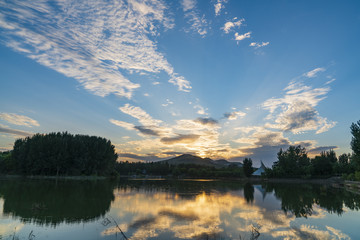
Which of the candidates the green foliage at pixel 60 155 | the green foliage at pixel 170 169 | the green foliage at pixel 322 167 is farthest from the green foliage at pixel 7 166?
the green foliage at pixel 322 167

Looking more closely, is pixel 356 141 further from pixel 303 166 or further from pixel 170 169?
pixel 170 169

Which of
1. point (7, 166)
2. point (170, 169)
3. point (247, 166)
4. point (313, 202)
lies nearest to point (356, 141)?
point (313, 202)

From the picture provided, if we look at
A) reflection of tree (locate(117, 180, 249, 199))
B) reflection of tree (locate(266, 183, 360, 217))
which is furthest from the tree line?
reflection of tree (locate(266, 183, 360, 217))

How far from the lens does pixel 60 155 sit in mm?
79875

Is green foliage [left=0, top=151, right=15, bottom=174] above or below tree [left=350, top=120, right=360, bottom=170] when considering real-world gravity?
below

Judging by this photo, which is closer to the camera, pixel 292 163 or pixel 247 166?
pixel 292 163

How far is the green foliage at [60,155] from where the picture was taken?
263ft

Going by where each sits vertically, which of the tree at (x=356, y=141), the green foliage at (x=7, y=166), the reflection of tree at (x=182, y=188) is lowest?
the reflection of tree at (x=182, y=188)

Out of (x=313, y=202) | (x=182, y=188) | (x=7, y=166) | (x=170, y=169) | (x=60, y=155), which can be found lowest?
(x=182, y=188)

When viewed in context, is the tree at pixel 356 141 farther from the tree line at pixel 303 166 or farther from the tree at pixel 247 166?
the tree at pixel 247 166

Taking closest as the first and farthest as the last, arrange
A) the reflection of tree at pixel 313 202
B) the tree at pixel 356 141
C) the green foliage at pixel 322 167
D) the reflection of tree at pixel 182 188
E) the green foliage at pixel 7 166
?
the reflection of tree at pixel 313 202
the reflection of tree at pixel 182 188
the tree at pixel 356 141
the green foliage at pixel 7 166
the green foliage at pixel 322 167

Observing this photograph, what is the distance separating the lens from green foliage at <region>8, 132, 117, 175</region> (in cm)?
8031

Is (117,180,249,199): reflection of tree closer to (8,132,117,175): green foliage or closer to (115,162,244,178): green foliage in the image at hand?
(8,132,117,175): green foliage

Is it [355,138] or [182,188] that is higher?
[355,138]
